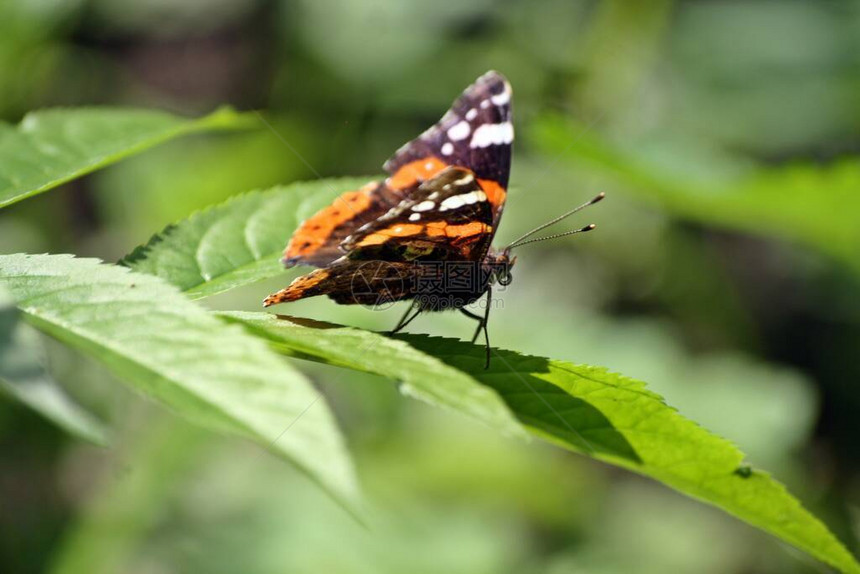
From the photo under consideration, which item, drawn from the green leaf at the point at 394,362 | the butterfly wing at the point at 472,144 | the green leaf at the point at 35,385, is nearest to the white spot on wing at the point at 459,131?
the butterfly wing at the point at 472,144

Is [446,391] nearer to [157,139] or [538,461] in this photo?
[157,139]

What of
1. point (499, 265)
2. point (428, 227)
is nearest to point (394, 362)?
point (428, 227)

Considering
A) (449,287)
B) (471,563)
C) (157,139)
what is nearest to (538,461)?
(471,563)

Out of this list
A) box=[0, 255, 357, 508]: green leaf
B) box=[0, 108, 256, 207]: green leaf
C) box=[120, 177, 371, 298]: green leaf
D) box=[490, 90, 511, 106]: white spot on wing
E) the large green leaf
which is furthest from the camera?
box=[490, 90, 511, 106]: white spot on wing

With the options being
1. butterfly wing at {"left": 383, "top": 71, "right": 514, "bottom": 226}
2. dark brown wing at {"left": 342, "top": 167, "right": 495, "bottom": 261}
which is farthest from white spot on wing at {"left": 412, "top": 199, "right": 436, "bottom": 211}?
butterfly wing at {"left": 383, "top": 71, "right": 514, "bottom": 226}

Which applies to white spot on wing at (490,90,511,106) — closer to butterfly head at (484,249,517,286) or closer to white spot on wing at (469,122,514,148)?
white spot on wing at (469,122,514,148)

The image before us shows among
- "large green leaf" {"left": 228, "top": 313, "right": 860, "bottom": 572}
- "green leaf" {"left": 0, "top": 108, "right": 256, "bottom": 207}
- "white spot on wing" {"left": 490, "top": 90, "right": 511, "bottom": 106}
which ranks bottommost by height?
"large green leaf" {"left": 228, "top": 313, "right": 860, "bottom": 572}

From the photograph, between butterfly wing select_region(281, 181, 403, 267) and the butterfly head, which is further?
the butterfly head
